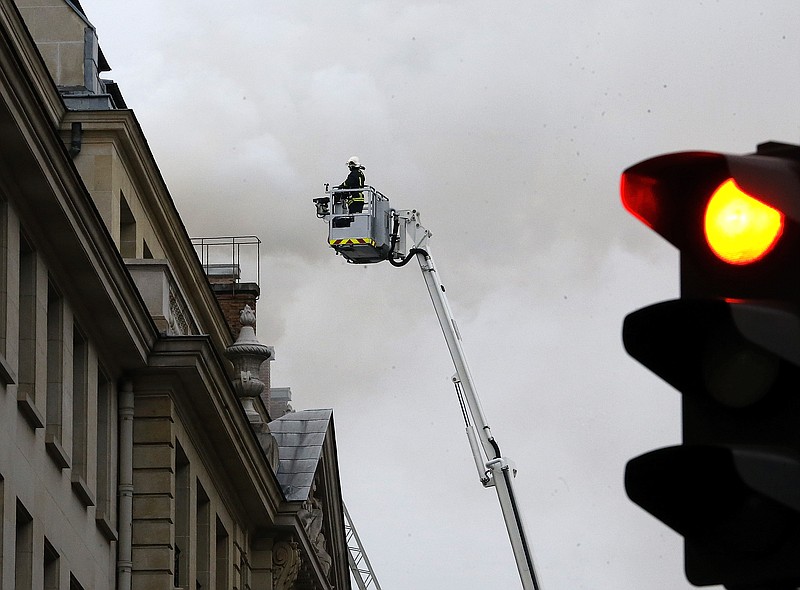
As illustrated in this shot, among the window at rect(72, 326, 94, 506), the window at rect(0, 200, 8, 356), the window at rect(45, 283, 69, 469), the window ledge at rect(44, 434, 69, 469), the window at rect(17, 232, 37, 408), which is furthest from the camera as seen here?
the window at rect(72, 326, 94, 506)

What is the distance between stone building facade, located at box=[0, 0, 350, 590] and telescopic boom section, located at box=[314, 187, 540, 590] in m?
2.74

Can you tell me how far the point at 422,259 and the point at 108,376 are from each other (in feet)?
48.1

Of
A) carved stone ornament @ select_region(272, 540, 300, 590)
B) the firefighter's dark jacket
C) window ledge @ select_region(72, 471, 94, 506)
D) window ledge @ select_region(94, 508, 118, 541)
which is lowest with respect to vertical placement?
window ledge @ select_region(72, 471, 94, 506)

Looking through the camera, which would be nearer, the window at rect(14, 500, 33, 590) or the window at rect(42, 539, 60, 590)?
the window at rect(14, 500, 33, 590)

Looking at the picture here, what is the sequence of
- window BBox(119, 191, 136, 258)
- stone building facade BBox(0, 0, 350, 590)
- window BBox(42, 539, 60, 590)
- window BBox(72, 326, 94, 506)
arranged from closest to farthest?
stone building facade BBox(0, 0, 350, 590), window BBox(42, 539, 60, 590), window BBox(72, 326, 94, 506), window BBox(119, 191, 136, 258)

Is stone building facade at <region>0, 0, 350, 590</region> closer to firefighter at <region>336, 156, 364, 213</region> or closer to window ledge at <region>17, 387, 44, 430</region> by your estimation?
window ledge at <region>17, 387, 44, 430</region>

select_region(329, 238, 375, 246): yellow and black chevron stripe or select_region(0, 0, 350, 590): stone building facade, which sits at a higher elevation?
select_region(329, 238, 375, 246): yellow and black chevron stripe

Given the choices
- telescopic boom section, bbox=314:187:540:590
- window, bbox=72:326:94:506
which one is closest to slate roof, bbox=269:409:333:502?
telescopic boom section, bbox=314:187:540:590

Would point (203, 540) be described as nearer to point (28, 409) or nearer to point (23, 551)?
point (23, 551)

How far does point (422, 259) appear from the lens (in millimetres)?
45875

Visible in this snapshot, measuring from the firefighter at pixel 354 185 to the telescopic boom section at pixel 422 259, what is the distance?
0.39 ft

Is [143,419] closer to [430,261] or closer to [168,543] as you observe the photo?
[168,543]

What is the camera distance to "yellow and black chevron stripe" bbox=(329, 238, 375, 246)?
42.1 m

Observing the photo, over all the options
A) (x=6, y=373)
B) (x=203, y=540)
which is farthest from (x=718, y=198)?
(x=203, y=540)
